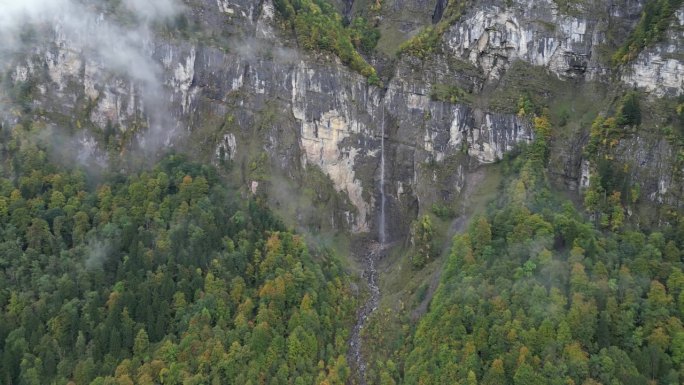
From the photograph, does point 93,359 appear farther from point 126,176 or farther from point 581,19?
point 581,19

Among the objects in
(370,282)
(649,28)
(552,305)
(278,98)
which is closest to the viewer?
(552,305)

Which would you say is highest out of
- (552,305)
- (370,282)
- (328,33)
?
(328,33)

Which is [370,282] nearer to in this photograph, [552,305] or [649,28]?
[552,305]

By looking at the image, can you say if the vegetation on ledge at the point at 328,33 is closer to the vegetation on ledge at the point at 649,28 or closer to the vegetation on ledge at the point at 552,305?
the vegetation on ledge at the point at 552,305

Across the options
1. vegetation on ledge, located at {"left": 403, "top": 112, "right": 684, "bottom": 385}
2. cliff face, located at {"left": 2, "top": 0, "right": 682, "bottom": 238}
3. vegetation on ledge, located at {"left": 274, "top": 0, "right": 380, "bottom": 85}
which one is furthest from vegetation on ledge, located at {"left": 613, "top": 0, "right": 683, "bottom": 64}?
vegetation on ledge, located at {"left": 274, "top": 0, "right": 380, "bottom": 85}

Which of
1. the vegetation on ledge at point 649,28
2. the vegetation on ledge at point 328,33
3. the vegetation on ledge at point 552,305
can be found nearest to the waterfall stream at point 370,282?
the vegetation on ledge at point 552,305

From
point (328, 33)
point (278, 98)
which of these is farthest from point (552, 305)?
point (328, 33)

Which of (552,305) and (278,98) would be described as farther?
(278,98)

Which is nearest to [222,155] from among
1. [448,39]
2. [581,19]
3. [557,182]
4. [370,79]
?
[370,79]

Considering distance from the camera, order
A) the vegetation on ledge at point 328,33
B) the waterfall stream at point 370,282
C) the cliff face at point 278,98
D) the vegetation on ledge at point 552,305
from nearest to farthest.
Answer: the vegetation on ledge at point 552,305, the waterfall stream at point 370,282, the cliff face at point 278,98, the vegetation on ledge at point 328,33
